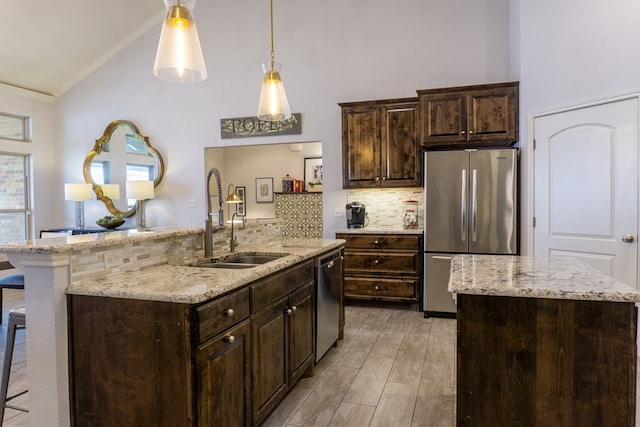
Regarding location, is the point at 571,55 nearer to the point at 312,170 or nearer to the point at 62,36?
A: the point at 312,170

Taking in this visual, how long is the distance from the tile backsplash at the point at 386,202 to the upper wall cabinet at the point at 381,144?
34 cm

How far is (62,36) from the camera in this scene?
557cm

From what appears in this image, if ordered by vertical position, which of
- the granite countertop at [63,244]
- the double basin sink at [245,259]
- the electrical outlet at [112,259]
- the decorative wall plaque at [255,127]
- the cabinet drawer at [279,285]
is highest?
the decorative wall plaque at [255,127]

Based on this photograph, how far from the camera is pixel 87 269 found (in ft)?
6.34

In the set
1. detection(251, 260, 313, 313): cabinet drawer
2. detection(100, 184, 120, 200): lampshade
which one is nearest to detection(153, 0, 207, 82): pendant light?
detection(251, 260, 313, 313): cabinet drawer

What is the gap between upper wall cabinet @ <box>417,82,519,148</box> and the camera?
13.8ft

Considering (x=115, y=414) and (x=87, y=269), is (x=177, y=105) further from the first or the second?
(x=115, y=414)

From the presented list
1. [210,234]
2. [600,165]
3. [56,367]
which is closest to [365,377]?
[210,234]

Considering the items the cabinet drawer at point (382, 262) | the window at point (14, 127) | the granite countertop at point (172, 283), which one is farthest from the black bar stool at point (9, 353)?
the window at point (14, 127)

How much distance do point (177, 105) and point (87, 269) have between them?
4516 millimetres

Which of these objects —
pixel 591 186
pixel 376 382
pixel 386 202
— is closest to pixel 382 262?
pixel 386 202

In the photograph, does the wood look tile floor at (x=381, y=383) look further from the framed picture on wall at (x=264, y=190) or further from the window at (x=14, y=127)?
the window at (x=14, y=127)

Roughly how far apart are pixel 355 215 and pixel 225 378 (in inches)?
132

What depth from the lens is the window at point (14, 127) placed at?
5.91m
